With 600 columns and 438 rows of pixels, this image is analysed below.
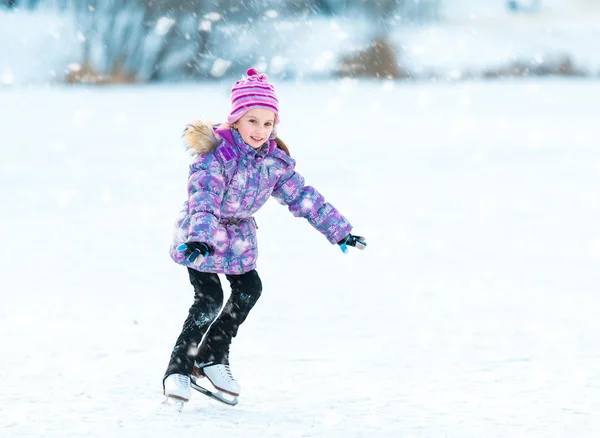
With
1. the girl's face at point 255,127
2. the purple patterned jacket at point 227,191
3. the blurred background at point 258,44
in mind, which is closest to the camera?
the purple patterned jacket at point 227,191

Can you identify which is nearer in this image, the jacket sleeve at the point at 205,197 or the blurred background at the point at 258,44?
the jacket sleeve at the point at 205,197

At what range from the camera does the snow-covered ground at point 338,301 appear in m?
3.35

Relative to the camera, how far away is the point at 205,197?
126 inches

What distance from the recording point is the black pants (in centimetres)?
341

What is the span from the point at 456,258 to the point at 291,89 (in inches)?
667

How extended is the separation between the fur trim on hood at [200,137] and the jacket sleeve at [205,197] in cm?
3

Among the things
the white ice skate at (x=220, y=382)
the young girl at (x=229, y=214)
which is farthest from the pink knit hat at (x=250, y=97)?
the white ice skate at (x=220, y=382)

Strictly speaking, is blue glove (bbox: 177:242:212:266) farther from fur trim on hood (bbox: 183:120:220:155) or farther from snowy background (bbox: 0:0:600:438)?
snowy background (bbox: 0:0:600:438)

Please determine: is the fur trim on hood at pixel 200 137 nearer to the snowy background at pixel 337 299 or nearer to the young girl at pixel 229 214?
the young girl at pixel 229 214

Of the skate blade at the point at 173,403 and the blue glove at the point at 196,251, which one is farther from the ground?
the blue glove at the point at 196,251

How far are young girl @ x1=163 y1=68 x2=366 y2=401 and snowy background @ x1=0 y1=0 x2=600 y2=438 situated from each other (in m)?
0.18

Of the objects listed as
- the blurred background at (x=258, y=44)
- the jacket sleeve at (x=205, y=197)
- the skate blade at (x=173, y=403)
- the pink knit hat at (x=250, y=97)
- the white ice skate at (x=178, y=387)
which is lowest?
the skate blade at (x=173, y=403)

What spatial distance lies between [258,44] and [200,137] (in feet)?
81.8

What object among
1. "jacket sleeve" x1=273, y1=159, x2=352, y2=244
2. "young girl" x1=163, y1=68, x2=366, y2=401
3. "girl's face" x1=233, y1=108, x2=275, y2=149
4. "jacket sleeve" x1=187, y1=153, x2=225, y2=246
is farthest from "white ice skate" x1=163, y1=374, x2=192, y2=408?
"girl's face" x1=233, y1=108, x2=275, y2=149
